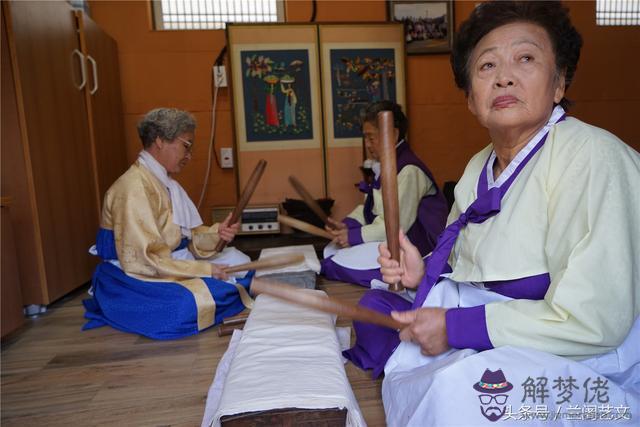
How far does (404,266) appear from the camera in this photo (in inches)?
51.8

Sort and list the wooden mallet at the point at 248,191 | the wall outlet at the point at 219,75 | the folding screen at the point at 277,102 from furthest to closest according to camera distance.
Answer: the wall outlet at the point at 219,75, the folding screen at the point at 277,102, the wooden mallet at the point at 248,191

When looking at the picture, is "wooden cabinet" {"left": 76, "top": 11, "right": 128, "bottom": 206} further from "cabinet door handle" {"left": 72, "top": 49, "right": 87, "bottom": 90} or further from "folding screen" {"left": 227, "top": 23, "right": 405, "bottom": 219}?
"folding screen" {"left": 227, "top": 23, "right": 405, "bottom": 219}

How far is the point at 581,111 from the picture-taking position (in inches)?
178

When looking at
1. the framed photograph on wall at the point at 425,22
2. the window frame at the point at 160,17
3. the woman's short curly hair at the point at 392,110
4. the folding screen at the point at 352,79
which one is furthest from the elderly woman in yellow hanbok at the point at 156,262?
the framed photograph on wall at the point at 425,22

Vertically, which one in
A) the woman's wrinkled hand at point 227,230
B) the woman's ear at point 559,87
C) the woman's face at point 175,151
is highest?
the woman's ear at point 559,87

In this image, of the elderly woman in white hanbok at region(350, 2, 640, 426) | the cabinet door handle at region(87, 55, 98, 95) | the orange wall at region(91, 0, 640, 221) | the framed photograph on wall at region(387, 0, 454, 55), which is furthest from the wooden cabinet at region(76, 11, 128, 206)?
the elderly woman in white hanbok at region(350, 2, 640, 426)

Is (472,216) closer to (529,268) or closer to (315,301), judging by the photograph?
(529,268)

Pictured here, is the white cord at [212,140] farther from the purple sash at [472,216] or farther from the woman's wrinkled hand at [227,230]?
the purple sash at [472,216]

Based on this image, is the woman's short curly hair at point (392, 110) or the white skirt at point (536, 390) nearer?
the white skirt at point (536, 390)

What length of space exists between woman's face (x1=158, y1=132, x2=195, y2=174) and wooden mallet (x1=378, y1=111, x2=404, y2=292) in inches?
59.8

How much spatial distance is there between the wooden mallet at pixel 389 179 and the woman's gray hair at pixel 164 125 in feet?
4.95

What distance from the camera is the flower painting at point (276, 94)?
12.6 ft

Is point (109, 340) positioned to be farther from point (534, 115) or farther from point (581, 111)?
point (581, 111)

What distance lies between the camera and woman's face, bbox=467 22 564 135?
1054mm
